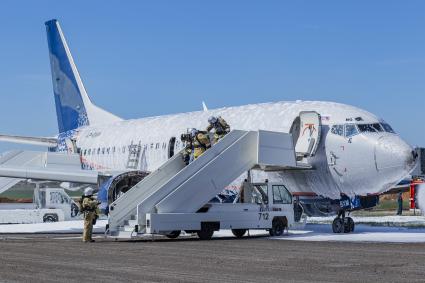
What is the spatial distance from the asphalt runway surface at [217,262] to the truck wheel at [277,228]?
4.38m

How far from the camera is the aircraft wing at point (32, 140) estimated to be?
130 ft

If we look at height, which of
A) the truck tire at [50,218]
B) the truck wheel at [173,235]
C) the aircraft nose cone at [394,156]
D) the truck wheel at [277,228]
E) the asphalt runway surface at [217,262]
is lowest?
the asphalt runway surface at [217,262]

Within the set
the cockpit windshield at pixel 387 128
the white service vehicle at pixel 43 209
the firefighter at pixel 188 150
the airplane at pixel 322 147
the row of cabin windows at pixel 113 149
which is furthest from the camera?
the white service vehicle at pixel 43 209

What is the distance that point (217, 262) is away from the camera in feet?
51.1

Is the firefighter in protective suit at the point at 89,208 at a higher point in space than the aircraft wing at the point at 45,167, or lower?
lower

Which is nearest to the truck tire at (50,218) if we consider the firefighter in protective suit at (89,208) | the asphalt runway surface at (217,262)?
the firefighter in protective suit at (89,208)

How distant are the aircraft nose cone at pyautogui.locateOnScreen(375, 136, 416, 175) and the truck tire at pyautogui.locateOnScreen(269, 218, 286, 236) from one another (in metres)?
3.57

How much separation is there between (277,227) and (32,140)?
19191 millimetres

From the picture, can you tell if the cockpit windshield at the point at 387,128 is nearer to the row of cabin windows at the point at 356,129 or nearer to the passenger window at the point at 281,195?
the row of cabin windows at the point at 356,129

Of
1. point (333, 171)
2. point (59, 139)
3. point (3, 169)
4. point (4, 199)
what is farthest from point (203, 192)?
point (4, 199)

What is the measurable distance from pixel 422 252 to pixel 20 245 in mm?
10559

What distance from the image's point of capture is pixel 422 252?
1777 cm

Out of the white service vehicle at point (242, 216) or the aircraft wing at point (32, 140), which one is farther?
the aircraft wing at point (32, 140)

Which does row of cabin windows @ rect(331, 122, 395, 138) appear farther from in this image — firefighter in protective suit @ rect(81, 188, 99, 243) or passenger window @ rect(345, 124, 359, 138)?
firefighter in protective suit @ rect(81, 188, 99, 243)
